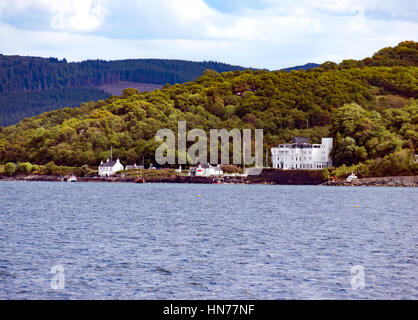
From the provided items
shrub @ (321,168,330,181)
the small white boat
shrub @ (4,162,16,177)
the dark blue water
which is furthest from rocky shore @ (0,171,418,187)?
the dark blue water

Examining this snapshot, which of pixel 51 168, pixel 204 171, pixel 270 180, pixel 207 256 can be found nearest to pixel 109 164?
pixel 51 168

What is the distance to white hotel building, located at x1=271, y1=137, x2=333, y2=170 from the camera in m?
162

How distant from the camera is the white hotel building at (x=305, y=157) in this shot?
6368 inches

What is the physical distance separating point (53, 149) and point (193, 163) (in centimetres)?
5003

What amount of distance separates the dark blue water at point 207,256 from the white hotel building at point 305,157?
339 ft

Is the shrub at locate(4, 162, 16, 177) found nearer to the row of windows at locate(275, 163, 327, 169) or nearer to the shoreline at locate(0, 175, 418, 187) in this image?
the shoreline at locate(0, 175, 418, 187)

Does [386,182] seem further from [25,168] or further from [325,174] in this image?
[25,168]

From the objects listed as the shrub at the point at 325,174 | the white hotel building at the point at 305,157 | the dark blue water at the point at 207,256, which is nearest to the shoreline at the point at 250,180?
the shrub at the point at 325,174

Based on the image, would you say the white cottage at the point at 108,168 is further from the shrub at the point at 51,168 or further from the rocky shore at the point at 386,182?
the rocky shore at the point at 386,182

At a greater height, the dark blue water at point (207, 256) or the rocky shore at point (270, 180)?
the dark blue water at point (207, 256)

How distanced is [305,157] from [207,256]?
431 feet

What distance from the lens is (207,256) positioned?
33156 millimetres
